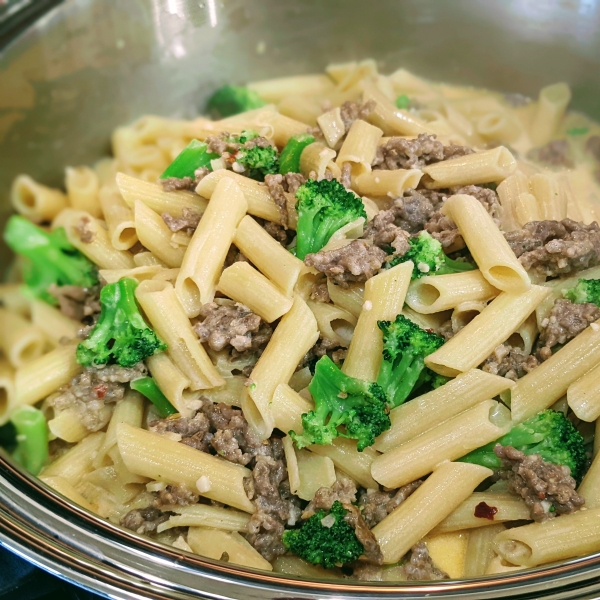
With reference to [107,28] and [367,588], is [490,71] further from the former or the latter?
[367,588]

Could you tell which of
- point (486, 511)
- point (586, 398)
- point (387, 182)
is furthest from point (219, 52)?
point (486, 511)

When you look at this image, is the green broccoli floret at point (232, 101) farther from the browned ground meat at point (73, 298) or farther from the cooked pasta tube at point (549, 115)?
the cooked pasta tube at point (549, 115)

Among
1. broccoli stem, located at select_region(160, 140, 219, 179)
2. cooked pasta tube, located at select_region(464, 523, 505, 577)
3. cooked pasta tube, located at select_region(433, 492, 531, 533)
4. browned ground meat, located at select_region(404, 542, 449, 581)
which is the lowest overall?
cooked pasta tube, located at select_region(464, 523, 505, 577)

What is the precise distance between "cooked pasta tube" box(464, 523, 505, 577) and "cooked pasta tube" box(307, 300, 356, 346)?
2.47 feet

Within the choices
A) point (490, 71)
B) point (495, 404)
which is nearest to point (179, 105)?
point (490, 71)

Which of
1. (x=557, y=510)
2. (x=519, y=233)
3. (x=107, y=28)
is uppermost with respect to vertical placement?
(x=107, y=28)

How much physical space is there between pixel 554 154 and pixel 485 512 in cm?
189

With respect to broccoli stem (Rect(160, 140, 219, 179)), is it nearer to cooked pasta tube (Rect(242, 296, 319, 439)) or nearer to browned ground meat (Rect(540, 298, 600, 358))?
cooked pasta tube (Rect(242, 296, 319, 439))

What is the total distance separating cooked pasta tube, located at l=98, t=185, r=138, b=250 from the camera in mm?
2613

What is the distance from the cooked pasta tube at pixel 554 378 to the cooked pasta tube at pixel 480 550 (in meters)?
0.35

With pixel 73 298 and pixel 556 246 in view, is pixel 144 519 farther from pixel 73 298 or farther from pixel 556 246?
pixel 556 246

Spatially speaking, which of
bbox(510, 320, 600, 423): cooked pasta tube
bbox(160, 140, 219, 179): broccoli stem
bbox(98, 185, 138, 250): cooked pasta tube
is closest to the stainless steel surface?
bbox(98, 185, 138, 250): cooked pasta tube

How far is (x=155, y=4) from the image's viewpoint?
333 cm

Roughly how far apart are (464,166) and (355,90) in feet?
3.12
